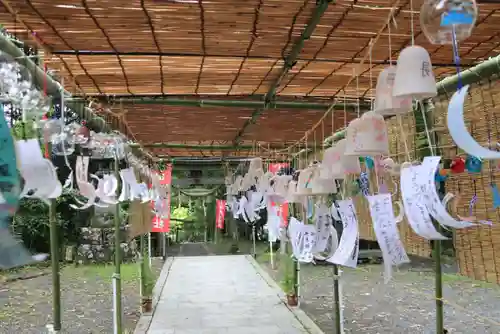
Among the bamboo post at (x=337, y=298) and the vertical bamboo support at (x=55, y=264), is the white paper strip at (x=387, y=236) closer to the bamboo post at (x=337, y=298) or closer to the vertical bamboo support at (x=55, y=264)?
the bamboo post at (x=337, y=298)

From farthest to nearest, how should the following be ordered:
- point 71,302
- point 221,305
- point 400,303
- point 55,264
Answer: point 71,302
point 221,305
point 400,303
point 55,264

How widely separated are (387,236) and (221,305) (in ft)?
16.1

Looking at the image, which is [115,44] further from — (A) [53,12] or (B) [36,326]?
(B) [36,326]

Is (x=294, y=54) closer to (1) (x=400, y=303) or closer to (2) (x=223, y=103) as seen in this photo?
(2) (x=223, y=103)

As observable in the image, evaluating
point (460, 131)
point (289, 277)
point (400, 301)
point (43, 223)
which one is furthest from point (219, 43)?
point (43, 223)

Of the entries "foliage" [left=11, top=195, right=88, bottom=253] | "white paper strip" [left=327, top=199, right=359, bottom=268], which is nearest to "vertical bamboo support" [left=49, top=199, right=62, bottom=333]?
"white paper strip" [left=327, top=199, right=359, bottom=268]

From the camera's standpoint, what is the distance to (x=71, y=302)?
757cm

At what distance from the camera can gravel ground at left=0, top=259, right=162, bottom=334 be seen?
20.1ft

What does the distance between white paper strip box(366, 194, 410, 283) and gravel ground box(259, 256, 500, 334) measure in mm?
1730

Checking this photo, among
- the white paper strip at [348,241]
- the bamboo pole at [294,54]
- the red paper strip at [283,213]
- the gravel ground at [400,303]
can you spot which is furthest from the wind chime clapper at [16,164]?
the red paper strip at [283,213]

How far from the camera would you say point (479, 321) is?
585cm

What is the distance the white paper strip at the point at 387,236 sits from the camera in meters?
2.64

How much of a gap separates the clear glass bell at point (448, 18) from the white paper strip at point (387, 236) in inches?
44.9

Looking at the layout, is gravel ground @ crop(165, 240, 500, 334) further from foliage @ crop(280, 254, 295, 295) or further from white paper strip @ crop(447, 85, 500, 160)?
white paper strip @ crop(447, 85, 500, 160)
